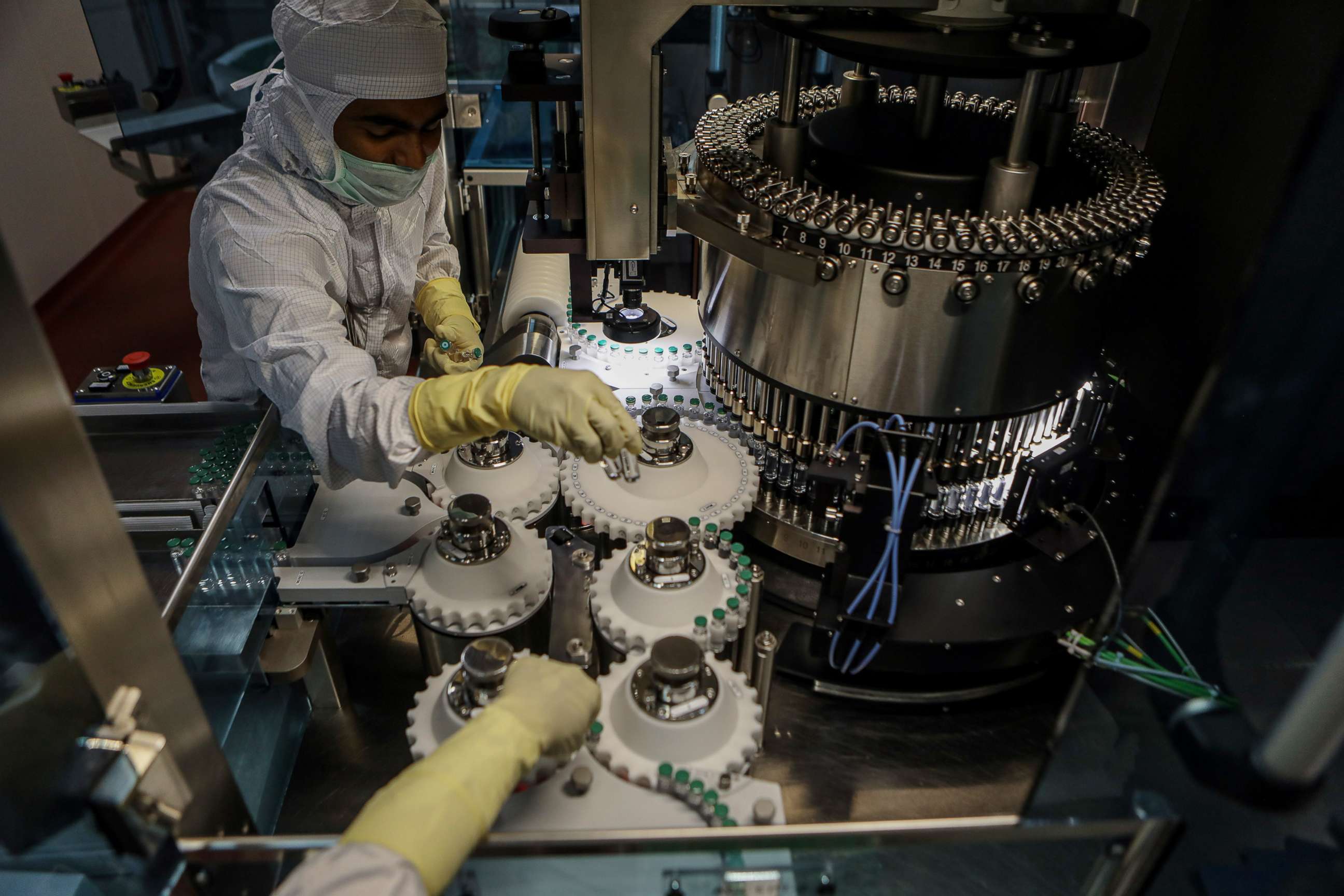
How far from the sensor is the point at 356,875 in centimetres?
76

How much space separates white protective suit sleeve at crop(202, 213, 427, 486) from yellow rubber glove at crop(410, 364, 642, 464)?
0.13 ft

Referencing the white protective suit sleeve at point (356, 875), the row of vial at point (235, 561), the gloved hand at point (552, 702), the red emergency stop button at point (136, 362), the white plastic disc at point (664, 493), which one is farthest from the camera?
Answer: the red emergency stop button at point (136, 362)

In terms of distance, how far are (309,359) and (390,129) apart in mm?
423

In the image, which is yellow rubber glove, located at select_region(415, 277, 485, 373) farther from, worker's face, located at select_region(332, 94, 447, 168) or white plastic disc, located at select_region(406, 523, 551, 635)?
white plastic disc, located at select_region(406, 523, 551, 635)

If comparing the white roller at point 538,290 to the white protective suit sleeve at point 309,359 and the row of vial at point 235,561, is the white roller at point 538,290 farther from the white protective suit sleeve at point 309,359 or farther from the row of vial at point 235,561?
the row of vial at point 235,561

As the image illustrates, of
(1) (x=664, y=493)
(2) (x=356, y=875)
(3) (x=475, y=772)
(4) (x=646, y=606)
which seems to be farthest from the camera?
(1) (x=664, y=493)

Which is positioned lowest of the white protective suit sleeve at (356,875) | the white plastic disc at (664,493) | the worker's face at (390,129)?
the white plastic disc at (664,493)

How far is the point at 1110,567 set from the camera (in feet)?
4.31

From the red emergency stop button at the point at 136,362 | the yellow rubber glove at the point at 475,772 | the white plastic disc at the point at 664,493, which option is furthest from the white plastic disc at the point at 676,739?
the red emergency stop button at the point at 136,362

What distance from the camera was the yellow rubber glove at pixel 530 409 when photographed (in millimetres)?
1158

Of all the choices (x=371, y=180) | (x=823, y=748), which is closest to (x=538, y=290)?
(x=371, y=180)

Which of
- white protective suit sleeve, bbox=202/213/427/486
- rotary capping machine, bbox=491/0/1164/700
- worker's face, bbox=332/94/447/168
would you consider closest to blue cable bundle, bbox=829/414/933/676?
rotary capping machine, bbox=491/0/1164/700

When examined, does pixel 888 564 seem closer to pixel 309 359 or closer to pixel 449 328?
pixel 309 359

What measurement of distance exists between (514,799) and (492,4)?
9.45 feet
